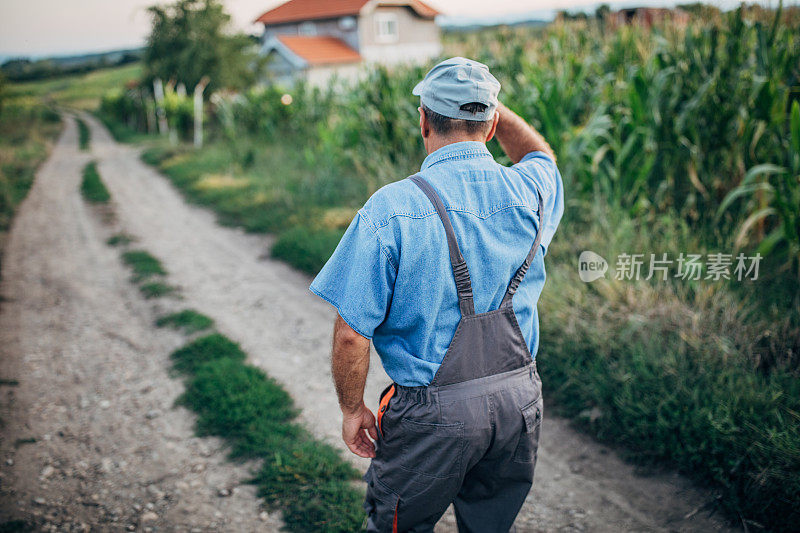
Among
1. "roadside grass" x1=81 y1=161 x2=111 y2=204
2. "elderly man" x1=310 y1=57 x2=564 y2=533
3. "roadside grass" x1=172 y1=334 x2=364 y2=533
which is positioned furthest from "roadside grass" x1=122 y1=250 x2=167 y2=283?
"elderly man" x1=310 y1=57 x2=564 y2=533

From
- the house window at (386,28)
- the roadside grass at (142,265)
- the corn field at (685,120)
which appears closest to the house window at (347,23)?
the house window at (386,28)

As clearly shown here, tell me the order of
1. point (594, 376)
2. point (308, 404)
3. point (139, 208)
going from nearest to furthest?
point (594, 376), point (308, 404), point (139, 208)

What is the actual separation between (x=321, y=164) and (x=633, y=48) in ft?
18.5

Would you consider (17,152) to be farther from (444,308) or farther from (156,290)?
(444,308)

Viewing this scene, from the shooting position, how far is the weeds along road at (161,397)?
281cm

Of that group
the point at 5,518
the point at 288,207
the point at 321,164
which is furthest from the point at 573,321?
the point at 321,164

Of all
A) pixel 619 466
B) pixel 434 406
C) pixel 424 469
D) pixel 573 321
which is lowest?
pixel 619 466

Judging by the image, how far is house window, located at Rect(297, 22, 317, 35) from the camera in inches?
1405

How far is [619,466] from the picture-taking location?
3035 mm

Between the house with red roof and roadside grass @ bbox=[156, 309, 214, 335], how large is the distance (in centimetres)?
2507

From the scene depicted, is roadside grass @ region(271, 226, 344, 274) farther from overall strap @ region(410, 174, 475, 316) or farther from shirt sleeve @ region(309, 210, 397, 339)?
overall strap @ region(410, 174, 475, 316)

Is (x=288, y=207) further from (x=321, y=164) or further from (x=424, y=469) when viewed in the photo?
(x=424, y=469)

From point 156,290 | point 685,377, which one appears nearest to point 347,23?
point 156,290

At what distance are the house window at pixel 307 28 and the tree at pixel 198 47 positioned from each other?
11837 millimetres
